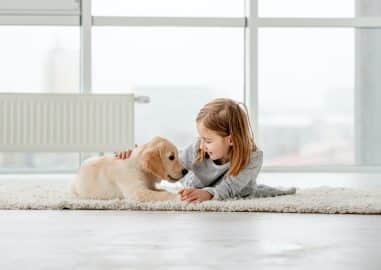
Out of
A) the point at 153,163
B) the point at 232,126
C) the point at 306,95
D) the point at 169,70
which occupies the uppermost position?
the point at 169,70

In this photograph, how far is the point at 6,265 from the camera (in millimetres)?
1565

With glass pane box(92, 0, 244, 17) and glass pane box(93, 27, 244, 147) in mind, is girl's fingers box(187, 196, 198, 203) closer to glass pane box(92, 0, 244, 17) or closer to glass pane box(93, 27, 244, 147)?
glass pane box(93, 27, 244, 147)

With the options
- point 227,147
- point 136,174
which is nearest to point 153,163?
point 136,174

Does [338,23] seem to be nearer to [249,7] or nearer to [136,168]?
[249,7]

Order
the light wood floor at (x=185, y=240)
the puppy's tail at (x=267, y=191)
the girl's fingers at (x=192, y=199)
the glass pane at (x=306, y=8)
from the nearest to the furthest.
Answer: the light wood floor at (x=185, y=240)
the girl's fingers at (x=192, y=199)
the puppy's tail at (x=267, y=191)
the glass pane at (x=306, y=8)

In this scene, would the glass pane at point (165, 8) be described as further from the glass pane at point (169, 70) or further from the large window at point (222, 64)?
the glass pane at point (169, 70)

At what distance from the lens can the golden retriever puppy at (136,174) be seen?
270 centimetres

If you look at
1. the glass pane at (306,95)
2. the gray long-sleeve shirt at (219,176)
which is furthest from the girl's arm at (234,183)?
the glass pane at (306,95)

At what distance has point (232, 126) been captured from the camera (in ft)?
9.11

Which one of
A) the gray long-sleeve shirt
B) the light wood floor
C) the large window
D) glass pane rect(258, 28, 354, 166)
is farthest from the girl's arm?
glass pane rect(258, 28, 354, 166)

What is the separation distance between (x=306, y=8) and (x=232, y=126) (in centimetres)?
298

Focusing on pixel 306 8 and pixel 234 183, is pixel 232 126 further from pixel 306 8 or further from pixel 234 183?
pixel 306 8

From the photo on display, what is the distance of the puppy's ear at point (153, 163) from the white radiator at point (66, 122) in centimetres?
244

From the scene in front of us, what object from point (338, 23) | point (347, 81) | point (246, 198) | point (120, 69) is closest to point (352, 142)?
point (347, 81)
